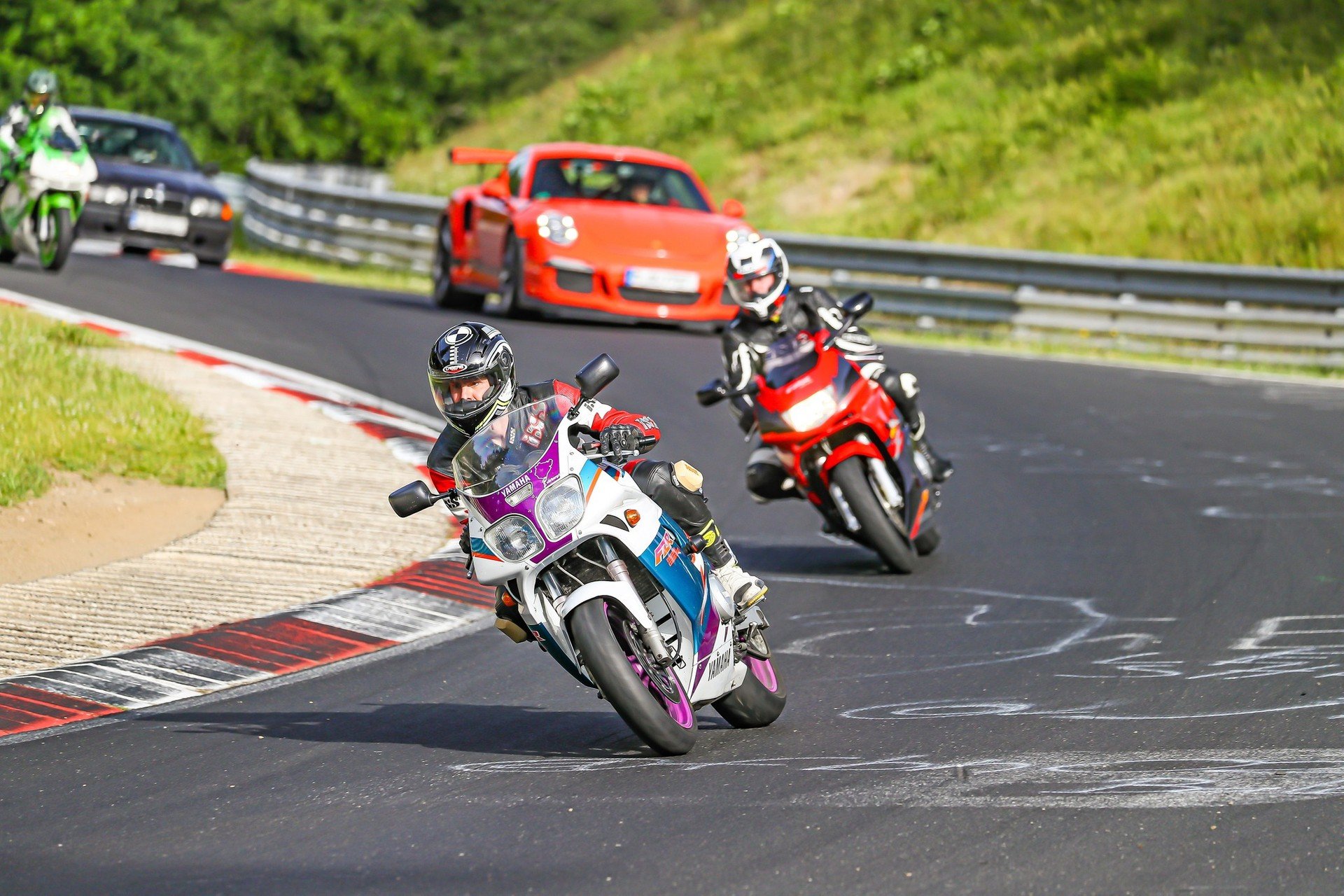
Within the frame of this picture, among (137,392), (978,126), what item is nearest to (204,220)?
(137,392)

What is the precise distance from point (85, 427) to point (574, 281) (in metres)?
7.09

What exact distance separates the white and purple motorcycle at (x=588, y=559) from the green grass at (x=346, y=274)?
54.4 ft

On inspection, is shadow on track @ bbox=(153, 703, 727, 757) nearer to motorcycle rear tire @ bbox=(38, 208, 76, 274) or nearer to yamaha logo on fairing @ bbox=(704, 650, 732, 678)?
yamaha logo on fairing @ bbox=(704, 650, 732, 678)

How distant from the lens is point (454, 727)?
618 cm

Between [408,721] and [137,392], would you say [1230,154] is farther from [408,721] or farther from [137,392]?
[408,721]

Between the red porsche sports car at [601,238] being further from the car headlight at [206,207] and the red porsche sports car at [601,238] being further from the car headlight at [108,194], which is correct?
the car headlight at [108,194]

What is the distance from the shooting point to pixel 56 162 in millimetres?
16172

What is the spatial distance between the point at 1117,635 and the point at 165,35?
40252 millimetres

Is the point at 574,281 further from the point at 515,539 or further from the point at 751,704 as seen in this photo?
the point at 515,539

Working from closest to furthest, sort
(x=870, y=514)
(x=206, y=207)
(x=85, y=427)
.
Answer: (x=870, y=514) → (x=85, y=427) → (x=206, y=207)

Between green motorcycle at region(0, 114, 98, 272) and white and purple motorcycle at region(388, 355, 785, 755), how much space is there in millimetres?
11680

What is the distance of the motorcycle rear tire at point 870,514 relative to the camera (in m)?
8.77

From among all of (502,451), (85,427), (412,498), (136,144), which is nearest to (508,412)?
(502,451)

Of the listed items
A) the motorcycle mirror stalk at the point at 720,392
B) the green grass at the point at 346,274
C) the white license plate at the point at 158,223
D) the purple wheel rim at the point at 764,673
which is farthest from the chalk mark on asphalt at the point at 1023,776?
the white license plate at the point at 158,223
